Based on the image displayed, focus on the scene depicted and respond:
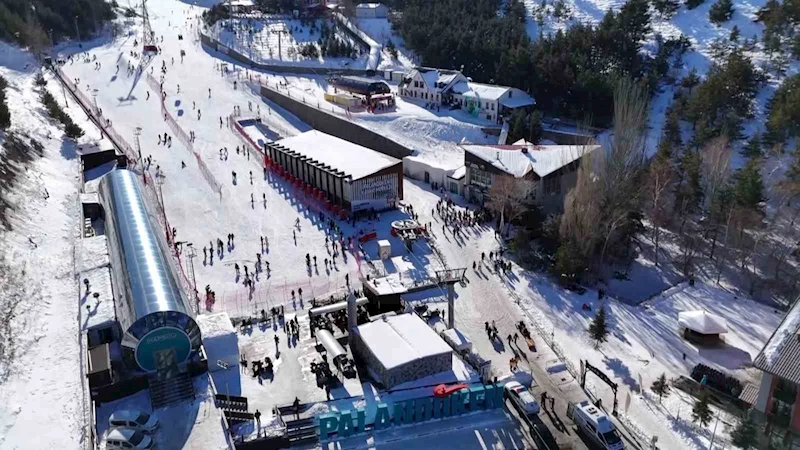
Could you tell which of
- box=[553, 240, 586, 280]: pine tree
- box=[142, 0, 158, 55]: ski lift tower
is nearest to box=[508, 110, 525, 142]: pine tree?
box=[553, 240, 586, 280]: pine tree

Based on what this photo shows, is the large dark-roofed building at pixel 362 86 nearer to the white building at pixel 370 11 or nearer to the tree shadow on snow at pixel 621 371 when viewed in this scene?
the white building at pixel 370 11

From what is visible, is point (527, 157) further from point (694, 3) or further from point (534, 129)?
point (694, 3)

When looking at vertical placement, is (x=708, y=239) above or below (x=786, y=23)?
below

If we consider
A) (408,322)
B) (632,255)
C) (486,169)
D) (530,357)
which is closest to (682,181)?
(632,255)

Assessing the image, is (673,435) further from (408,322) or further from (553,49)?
(553,49)

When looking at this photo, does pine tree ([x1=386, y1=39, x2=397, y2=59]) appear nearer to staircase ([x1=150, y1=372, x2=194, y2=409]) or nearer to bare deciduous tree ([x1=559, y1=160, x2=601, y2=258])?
bare deciduous tree ([x1=559, y1=160, x2=601, y2=258])

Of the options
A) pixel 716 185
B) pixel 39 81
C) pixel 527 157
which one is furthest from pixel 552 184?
pixel 39 81

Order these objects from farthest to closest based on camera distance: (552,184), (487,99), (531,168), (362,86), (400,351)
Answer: (362,86), (487,99), (552,184), (531,168), (400,351)

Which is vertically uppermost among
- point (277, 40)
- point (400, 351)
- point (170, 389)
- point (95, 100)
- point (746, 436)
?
point (277, 40)
